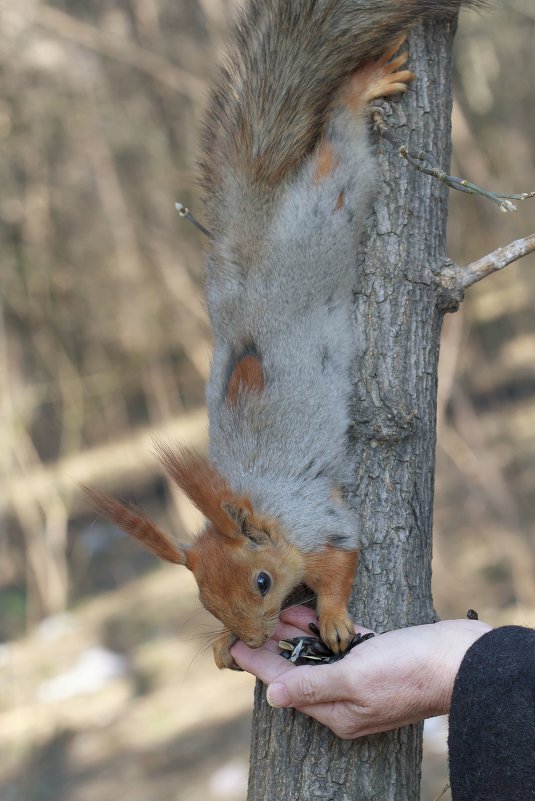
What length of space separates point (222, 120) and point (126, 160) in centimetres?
365

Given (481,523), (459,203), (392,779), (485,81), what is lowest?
(392,779)

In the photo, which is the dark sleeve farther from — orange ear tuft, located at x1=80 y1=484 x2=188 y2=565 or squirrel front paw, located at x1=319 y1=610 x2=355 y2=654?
orange ear tuft, located at x1=80 y1=484 x2=188 y2=565

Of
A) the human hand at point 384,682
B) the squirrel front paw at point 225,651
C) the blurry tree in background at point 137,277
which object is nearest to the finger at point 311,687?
the human hand at point 384,682

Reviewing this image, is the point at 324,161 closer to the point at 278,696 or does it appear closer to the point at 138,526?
the point at 138,526

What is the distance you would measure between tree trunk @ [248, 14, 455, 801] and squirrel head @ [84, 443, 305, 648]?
6.4 inches

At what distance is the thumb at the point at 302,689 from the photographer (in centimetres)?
152

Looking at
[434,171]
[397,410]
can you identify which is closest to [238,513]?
[397,410]

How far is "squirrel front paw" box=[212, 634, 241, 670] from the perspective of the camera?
1866 mm

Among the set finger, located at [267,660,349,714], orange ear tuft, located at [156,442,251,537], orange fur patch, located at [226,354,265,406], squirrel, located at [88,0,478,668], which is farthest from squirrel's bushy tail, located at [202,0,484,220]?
finger, located at [267,660,349,714]

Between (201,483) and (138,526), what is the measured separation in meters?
0.16

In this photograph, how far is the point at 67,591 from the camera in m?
6.57

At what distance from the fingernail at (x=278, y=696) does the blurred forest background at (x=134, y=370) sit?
2.62 metres

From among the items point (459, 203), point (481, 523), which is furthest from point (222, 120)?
point (481, 523)

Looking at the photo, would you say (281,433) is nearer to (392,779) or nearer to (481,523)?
(392,779)
